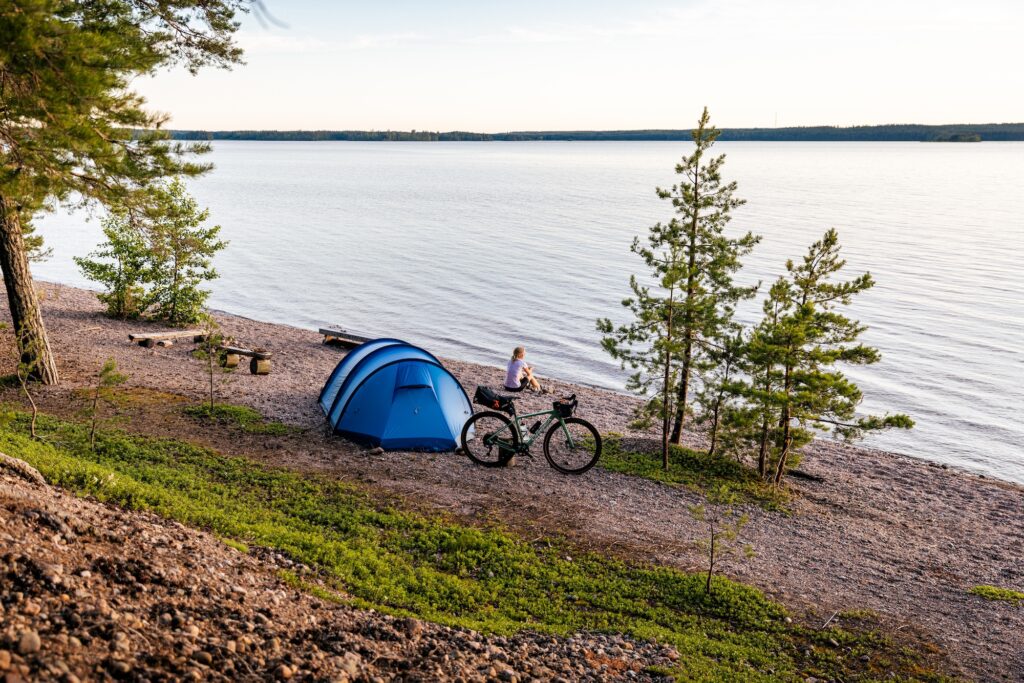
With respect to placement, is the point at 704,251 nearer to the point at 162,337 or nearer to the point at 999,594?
the point at 999,594

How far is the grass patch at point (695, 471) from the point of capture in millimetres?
13883

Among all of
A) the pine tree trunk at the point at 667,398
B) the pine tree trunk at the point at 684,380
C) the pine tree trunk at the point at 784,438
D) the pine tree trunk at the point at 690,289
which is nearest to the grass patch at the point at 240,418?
the pine tree trunk at the point at 667,398

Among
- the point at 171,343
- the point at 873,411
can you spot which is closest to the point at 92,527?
the point at 171,343

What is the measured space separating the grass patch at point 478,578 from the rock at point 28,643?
2.98 meters

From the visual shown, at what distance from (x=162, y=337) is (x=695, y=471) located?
1530cm

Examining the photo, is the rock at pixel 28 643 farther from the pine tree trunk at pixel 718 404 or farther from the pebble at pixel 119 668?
the pine tree trunk at pixel 718 404

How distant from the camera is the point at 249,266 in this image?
1886 inches

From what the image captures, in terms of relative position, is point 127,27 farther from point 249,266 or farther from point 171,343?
point 249,266

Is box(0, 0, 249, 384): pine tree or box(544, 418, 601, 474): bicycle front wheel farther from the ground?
box(0, 0, 249, 384): pine tree

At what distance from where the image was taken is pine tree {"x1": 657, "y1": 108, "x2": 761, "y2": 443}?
48.3 feet

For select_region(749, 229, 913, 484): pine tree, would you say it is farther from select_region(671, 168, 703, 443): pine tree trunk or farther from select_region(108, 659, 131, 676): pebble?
select_region(108, 659, 131, 676): pebble

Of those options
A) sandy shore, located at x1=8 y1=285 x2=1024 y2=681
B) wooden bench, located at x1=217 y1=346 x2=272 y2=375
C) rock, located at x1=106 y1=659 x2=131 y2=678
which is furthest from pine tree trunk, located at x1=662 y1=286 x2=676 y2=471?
rock, located at x1=106 y1=659 x2=131 y2=678

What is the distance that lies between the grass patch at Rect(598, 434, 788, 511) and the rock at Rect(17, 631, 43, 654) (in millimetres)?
10910

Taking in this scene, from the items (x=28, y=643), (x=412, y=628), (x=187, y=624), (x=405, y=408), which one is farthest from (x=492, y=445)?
(x=28, y=643)
